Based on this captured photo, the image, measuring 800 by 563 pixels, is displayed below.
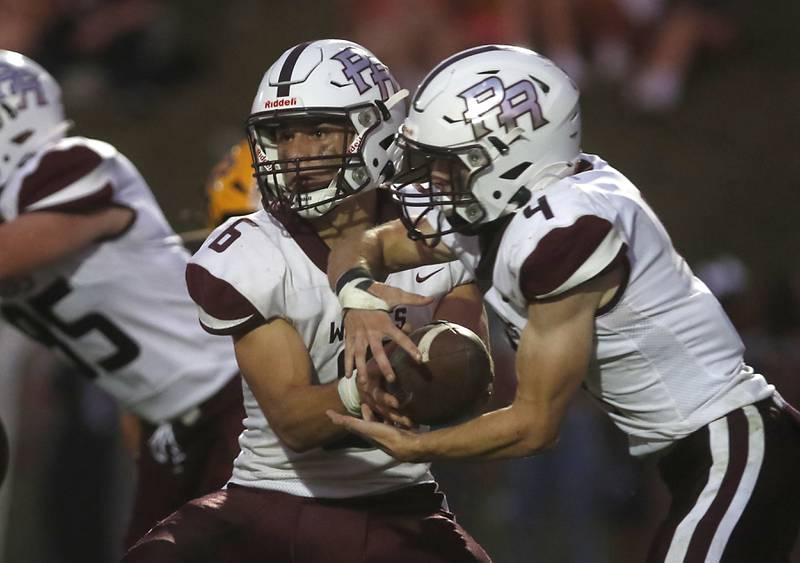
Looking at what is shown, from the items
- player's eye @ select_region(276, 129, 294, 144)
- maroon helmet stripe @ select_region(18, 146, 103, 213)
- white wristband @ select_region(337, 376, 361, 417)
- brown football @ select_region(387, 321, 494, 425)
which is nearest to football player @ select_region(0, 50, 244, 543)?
maroon helmet stripe @ select_region(18, 146, 103, 213)

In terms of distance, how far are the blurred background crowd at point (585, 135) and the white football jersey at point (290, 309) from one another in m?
3.22

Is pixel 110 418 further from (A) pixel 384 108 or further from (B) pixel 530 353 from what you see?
(B) pixel 530 353

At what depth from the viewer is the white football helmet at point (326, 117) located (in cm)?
368

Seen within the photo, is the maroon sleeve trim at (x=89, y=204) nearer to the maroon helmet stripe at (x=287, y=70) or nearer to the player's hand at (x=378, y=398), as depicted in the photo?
the maroon helmet stripe at (x=287, y=70)

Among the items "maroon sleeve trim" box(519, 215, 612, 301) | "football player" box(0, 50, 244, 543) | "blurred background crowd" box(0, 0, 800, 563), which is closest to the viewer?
"maroon sleeve trim" box(519, 215, 612, 301)

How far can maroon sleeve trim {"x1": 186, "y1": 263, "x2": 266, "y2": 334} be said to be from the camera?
3.49 meters

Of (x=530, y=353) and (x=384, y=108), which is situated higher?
(x=384, y=108)

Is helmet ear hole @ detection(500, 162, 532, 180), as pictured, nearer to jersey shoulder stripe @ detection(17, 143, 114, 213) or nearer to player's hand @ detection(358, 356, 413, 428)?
player's hand @ detection(358, 356, 413, 428)

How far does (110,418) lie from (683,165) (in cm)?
457

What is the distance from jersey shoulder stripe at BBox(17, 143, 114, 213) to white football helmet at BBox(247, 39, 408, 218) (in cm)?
116

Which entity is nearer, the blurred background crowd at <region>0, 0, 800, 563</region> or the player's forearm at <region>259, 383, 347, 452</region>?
the player's forearm at <region>259, 383, 347, 452</region>

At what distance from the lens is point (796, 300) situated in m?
7.45

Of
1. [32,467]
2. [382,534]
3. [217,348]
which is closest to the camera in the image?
[382,534]

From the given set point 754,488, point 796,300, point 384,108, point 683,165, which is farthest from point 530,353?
point 683,165
